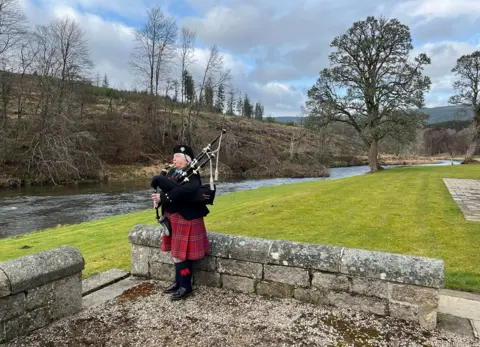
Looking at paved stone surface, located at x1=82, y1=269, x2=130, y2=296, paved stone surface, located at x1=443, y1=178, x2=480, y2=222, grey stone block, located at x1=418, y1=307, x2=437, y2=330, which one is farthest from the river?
paved stone surface, located at x1=443, y1=178, x2=480, y2=222

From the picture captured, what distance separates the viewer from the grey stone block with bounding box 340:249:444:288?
349 centimetres

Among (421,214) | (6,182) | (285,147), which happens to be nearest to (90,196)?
(6,182)

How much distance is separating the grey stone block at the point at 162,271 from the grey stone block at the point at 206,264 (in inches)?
13.1

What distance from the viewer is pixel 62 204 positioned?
19062mm

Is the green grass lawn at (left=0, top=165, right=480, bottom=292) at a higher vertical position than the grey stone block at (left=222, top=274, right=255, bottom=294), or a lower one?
lower

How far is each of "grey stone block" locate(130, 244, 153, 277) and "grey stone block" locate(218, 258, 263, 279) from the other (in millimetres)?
1123

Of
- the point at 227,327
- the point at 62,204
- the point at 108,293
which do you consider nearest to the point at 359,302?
the point at 227,327

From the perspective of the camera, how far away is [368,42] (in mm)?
30500

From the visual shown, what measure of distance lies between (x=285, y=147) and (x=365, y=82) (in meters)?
31.4

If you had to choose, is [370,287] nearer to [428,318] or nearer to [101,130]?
[428,318]

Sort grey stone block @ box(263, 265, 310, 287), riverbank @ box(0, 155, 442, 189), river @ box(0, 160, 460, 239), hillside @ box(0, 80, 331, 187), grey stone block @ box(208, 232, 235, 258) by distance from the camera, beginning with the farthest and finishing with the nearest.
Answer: hillside @ box(0, 80, 331, 187)
riverbank @ box(0, 155, 442, 189)
river @ box(0, 160, 460, 239)
grey stone block @ box(208, 232, 235, 258)
grey stone block @ box(263, 265, 310, 287)

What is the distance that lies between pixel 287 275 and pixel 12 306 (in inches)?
114

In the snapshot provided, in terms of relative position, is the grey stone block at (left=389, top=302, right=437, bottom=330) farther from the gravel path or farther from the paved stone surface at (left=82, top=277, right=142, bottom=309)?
the paved stone surface at (left=82, top=277, right=142, bottom=309)

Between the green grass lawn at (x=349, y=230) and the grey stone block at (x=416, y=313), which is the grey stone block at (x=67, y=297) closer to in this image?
the green grass lawn at (x=349, y=230)
